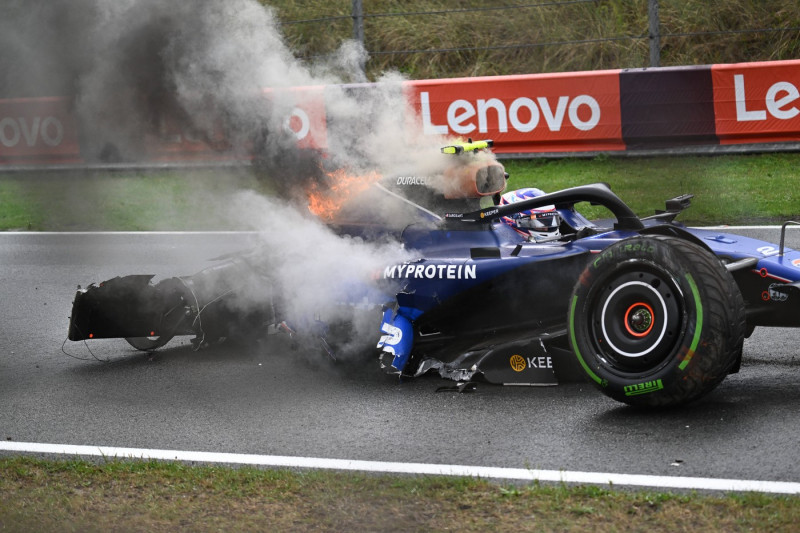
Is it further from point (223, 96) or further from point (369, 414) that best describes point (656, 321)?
point (223, 96)

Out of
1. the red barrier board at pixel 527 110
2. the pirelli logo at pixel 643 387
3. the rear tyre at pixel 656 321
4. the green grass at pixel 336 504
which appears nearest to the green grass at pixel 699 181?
the red barrier board at pixel 527 110

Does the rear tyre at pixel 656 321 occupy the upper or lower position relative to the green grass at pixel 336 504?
upper

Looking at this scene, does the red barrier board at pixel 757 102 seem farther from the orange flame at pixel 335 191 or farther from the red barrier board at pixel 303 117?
the orange flame at pixel 335 191

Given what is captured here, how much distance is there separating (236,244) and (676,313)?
280 inches

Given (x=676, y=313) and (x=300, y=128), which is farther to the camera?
(x=300, y=128)

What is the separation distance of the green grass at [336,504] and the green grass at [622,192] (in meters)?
4.92

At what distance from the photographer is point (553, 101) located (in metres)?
14.3

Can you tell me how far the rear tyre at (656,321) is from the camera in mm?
5492

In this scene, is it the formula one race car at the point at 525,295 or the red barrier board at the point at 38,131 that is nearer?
the formula one race car at the point at 525,295

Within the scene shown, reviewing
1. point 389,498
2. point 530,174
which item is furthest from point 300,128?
point 530,174

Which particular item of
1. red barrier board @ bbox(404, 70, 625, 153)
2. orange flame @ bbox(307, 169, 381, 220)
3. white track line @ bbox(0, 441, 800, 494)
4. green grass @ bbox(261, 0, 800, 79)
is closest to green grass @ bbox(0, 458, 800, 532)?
white track line @ bbox(0, 441, 800, 494)

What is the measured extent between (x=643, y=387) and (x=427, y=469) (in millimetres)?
1266

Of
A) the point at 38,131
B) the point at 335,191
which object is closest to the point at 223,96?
the point at 335,191

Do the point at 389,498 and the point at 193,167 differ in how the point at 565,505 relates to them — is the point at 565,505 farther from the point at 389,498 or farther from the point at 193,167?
the point at 193,167
